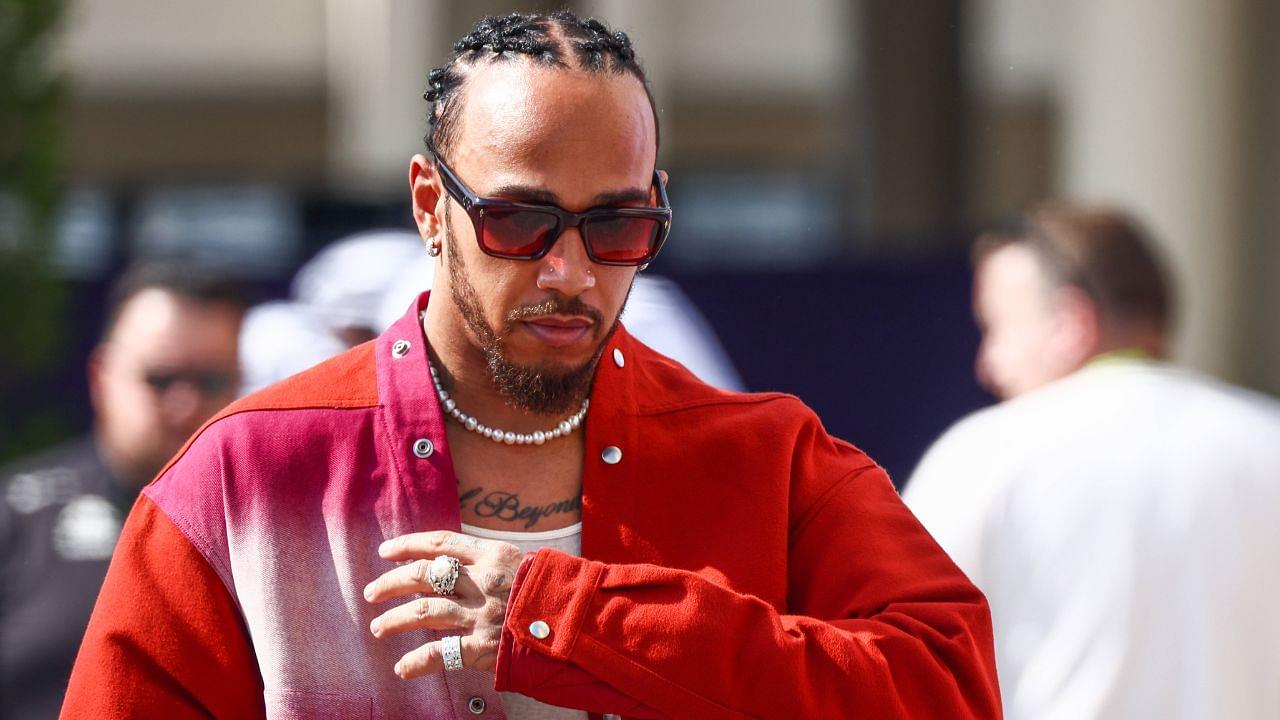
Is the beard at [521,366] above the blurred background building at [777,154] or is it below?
above

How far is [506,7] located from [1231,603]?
13.3 feet

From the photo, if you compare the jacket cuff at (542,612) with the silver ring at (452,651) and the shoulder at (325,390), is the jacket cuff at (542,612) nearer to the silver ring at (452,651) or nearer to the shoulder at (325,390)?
the silver ring at (452,651)

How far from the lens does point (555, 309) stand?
6.61 feet

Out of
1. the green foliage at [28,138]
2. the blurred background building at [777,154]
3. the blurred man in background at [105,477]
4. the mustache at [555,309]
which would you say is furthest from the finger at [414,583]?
the green foliage at [28,138]

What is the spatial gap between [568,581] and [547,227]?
417mm

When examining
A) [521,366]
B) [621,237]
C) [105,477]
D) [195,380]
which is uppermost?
[621,237]

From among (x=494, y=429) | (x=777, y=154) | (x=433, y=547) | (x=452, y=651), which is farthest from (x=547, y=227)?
(x=777, y=154)

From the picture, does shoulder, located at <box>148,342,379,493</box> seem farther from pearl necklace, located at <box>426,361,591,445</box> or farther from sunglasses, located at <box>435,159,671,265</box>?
sunglasses, located at <box>435,159,671,265</box>

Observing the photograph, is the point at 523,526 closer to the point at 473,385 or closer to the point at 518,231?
the point at 473,385

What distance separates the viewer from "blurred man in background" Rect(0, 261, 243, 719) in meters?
4.16

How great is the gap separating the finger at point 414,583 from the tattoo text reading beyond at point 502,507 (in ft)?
0.70

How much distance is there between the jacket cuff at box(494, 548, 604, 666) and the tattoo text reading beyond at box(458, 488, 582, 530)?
21cm

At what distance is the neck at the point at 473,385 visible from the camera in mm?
2139

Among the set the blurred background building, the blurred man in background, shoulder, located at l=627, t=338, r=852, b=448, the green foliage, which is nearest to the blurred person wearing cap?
shoulder, located at l=627, t=338, r=852, b=448
